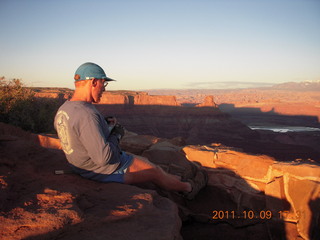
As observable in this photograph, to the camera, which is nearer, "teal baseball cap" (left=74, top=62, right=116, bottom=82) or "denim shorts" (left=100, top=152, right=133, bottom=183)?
"teal baseball cap" (left=74, top=62, right=116, bottom=82)

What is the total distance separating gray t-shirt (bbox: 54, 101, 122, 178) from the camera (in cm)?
234

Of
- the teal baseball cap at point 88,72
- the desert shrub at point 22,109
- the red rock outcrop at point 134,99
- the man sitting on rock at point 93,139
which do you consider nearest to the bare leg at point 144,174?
the man sitting on rock at point 93,139

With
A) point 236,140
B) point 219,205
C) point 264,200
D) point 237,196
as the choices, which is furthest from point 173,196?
point 236,140

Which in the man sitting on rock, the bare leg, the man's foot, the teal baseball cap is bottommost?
the man's foot

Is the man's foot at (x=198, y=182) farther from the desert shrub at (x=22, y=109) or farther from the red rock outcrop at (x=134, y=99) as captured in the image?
the red rock outcrop at (x=134, y=99)

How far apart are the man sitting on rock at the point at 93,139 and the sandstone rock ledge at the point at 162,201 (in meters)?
0.17

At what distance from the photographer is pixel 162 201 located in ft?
8.50

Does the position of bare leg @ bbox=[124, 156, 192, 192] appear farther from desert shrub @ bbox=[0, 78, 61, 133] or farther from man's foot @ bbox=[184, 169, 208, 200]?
desert shrub @ bbox=[0, 78, 61, 133]

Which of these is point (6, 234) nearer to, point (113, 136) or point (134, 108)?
point (113, 136)

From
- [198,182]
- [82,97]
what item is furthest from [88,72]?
[198,182]

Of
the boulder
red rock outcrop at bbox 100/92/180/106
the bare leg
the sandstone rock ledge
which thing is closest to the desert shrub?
the sandstone rock ledge

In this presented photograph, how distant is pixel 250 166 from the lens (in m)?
4.58

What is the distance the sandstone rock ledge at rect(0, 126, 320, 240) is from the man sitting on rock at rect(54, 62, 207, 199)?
170mm

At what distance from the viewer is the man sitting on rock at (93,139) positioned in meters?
2.35
